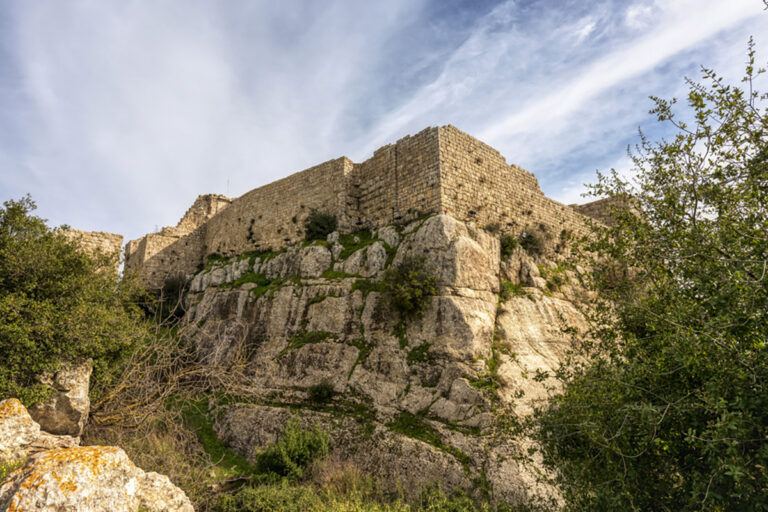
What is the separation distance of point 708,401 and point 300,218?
15.6 metres

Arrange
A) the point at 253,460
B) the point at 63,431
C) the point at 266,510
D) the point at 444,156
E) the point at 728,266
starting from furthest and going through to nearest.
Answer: the point at 444,156
the point at 253,460
the point at 266,510
the point at 63,431
the point at 728,266

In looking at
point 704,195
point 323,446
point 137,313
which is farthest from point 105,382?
point 704,195

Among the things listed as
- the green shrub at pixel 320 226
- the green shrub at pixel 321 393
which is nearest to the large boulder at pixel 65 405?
the green shrub at pixel 321 393

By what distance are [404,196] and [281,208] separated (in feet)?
23.5

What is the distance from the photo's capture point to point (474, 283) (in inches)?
461

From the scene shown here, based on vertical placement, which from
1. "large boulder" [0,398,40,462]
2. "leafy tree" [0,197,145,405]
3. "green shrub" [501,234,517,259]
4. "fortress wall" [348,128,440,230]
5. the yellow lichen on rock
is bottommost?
"large boulder" [0,398,40,462]

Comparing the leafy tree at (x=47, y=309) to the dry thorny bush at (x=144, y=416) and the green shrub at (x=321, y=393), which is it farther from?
the green shrub at (x=321, y=393)

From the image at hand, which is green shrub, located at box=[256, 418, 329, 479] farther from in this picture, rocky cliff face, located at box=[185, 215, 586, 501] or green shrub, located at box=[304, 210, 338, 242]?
green shrub, located at box=[304, 210, 338, 242]

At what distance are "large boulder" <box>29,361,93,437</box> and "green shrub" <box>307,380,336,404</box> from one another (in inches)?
220

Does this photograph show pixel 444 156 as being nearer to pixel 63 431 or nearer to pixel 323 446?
pixel 323 446

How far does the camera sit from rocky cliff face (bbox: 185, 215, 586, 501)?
8.84 meters

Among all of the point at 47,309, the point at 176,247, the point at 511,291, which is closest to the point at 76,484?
the point at 47,309

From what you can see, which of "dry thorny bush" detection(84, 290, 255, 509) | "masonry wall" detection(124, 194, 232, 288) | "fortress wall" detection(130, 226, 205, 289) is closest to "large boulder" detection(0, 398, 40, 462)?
"dry thorny bush" detection(84, 290, 255, 509)

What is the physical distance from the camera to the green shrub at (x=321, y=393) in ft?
36.9
